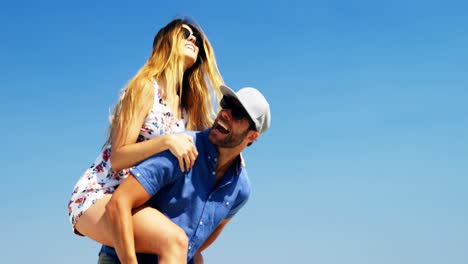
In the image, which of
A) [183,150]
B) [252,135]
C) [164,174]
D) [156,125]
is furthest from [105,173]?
[252,135]

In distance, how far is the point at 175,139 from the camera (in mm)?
5539

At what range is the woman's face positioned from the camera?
6.89 m

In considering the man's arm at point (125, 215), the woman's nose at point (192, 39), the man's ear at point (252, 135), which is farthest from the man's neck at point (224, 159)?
the woman's nose at point (192, 39)

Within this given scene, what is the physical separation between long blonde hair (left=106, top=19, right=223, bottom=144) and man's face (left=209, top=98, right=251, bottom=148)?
32.7 inches

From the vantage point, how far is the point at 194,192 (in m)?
5.80

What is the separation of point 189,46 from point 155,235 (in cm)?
239

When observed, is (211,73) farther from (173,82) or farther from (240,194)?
(240,194)

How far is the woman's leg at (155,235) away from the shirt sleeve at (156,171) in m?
0.21

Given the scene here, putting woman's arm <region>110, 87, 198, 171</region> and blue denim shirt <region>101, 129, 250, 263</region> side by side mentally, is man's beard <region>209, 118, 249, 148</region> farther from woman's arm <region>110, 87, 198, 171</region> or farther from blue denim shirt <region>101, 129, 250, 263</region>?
woman's arm <region>110, 87, 198, 171</region>

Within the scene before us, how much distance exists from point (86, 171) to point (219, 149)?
1.41 metres

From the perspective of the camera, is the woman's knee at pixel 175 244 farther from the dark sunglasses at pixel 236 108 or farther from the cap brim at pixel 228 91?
the cap brim at pixel 228 91

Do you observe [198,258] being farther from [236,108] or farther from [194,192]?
[236,108]

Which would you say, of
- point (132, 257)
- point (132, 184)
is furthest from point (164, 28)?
point (132, 257)

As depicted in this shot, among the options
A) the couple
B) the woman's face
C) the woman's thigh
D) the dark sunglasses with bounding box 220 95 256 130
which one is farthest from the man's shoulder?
the woman's face
